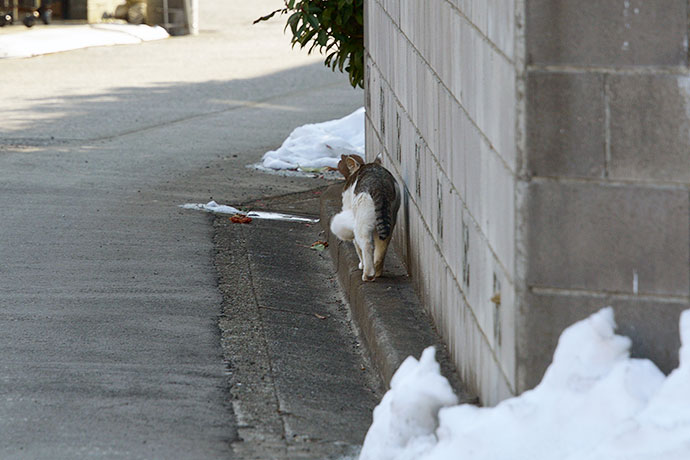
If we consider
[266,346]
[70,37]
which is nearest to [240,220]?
[266,346]

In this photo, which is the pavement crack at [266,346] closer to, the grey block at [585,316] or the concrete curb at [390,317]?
the concrete curb at [390,317]

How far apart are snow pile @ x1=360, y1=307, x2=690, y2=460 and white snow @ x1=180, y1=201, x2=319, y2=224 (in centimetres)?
570

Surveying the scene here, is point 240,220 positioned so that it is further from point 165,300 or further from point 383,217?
point 383,217

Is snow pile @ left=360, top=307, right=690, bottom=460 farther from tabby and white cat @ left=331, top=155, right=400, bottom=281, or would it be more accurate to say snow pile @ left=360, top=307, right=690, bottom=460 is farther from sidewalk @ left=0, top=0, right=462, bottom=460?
tabby and white cat @ left=331, top=155, right=400, bottom=281

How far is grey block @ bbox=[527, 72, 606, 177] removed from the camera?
411cm

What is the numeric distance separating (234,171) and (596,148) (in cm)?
806

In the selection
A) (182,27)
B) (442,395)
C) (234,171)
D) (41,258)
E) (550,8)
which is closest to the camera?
(550,8)

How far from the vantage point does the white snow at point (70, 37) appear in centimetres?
2102

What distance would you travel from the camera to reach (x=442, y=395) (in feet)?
14.5

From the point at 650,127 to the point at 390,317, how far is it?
8.26 feet

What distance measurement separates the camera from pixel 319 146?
12602mm

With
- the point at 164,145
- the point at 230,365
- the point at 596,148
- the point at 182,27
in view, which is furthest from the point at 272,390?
the point at 182,27

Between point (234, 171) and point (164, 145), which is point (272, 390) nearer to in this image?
point (234, 171)

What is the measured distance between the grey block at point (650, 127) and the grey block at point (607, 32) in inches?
3.1
